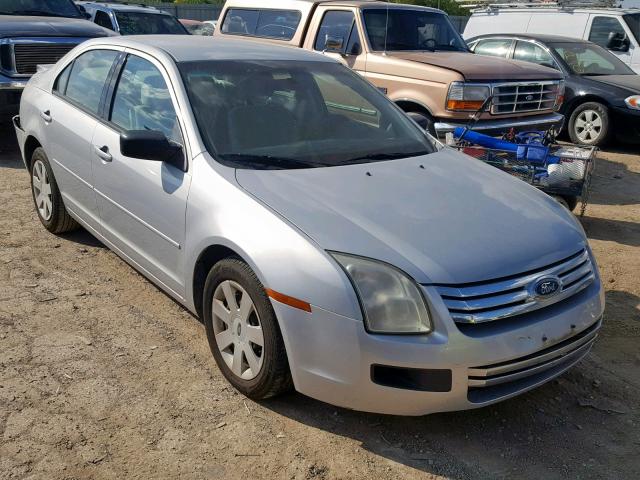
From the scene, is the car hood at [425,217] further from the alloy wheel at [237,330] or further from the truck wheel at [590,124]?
the truck wheel at [590,124]

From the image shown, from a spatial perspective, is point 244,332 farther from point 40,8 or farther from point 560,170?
point 40,8

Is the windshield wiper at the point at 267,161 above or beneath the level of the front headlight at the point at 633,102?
above

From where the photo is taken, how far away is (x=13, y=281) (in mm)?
4730

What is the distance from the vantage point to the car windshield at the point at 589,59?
10562 millimetres

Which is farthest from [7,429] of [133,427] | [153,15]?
[153,15]

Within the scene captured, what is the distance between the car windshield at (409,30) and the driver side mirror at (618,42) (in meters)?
4.33

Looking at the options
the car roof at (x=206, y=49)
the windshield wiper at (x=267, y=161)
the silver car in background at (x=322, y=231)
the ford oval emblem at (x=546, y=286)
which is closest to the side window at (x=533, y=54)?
the silver car in background at (x=322, y=231)

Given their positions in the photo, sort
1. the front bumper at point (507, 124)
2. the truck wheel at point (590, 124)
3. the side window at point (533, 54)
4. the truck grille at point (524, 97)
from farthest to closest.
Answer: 1. the side window at point (533, 54)
2. the truck wheel at point (590, 124)
3. the truck grille at point (524, 97)
4. the front bumper at point (507, 124)

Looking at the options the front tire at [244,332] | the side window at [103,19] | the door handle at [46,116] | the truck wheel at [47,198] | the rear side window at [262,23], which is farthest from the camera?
the side window at [103,19]

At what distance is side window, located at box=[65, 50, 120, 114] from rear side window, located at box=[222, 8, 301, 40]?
13.1 ft

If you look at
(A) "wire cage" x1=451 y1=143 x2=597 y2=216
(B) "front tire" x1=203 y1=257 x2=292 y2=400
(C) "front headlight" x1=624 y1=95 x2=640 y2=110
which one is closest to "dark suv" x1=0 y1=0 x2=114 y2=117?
(A) "wire cage" x1=451 y1=143 x2=597 y2=216

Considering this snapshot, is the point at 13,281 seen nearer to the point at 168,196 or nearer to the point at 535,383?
the point at 168,196

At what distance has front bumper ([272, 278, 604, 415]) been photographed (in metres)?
2.83

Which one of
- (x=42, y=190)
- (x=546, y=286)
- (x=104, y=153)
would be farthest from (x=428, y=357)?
(x=42, y=190)
